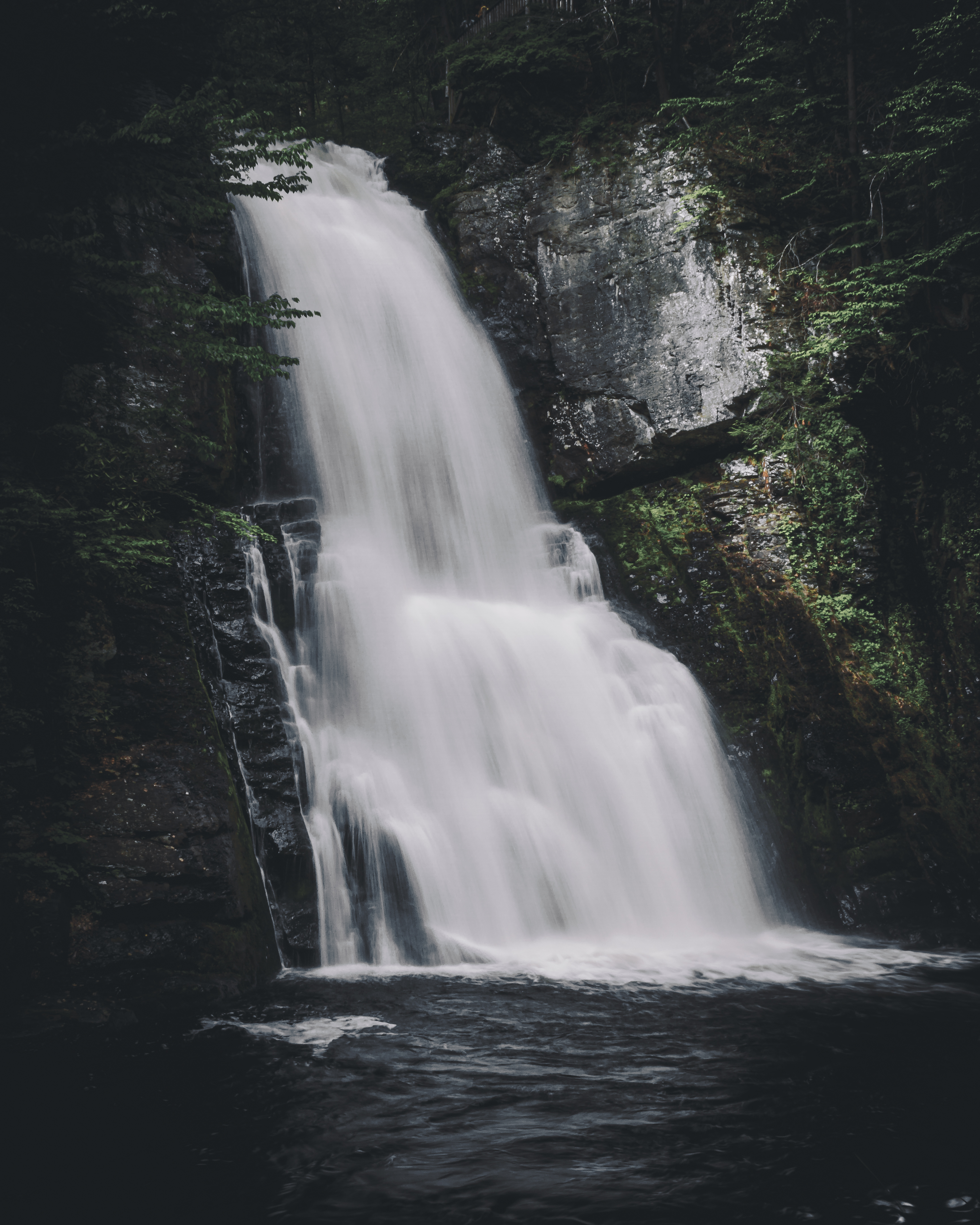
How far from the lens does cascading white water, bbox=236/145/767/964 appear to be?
21.8 feet

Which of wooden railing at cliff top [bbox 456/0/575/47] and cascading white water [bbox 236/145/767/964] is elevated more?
wooden railing at cliff top [bbox 456/0/575/47]

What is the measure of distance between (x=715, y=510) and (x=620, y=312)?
3681 mm

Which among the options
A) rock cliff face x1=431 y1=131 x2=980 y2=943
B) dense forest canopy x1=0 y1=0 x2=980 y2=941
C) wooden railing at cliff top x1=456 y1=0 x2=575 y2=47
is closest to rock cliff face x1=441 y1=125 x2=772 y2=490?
rock cliff face x1=431 y1=131 x2=980 y2=943

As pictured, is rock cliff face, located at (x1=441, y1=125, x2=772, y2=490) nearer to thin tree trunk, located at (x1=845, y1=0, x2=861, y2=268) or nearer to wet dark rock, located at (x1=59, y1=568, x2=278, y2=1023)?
thin tree trunk, located at (x1=845, y1=0, x2=861, y2=268)

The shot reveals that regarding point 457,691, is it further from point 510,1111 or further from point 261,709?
point 510,1111

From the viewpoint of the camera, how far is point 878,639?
8.62m

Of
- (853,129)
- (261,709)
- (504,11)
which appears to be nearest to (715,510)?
(853,129)

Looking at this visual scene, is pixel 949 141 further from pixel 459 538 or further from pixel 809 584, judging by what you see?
pixel 459 538

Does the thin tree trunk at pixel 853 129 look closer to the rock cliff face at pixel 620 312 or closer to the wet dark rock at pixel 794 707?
the rock cliff face at pixel 620 312

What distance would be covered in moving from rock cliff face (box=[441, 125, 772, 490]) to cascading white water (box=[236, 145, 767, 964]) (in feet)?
2.76

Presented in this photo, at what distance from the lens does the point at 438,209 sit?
13617mm

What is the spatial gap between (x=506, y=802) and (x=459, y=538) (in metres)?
4.32

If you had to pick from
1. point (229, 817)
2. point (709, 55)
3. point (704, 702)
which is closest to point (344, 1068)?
point (229, 817)

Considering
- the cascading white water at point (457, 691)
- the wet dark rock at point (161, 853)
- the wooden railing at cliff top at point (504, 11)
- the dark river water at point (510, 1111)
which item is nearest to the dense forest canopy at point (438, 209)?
the wet dark rock at point (161, 853)
